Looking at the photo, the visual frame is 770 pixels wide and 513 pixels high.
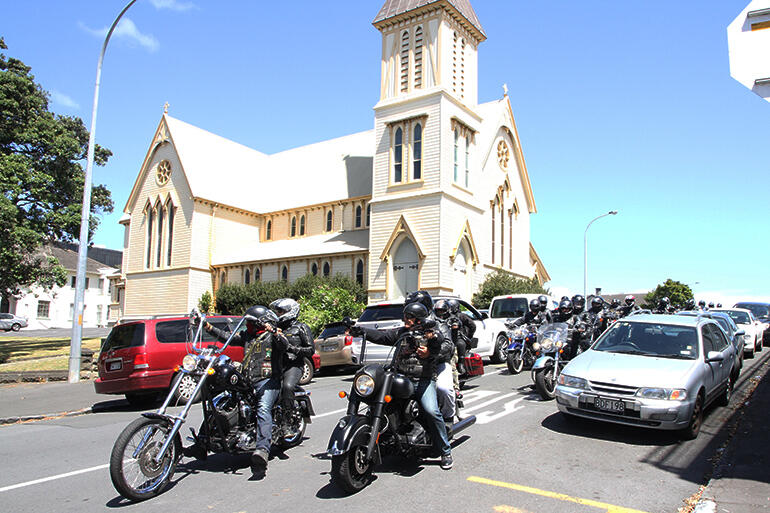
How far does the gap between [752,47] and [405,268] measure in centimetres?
2488

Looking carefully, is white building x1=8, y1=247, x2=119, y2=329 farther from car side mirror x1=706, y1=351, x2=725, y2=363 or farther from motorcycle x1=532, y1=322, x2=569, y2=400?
car side mirror x1=706, y1=351, x2=725, y2=363

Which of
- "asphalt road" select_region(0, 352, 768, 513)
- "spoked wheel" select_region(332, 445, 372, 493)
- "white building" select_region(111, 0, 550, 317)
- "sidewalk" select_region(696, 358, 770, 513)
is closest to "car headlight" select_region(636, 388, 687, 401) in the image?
"asphalt road" select_region(0, 352, 768, 513)

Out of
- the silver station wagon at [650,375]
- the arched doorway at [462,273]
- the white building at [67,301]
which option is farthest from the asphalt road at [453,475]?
the white building at [67,301]

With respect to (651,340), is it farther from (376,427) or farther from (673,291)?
(673,291)

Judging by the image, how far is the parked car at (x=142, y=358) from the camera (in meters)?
11.1

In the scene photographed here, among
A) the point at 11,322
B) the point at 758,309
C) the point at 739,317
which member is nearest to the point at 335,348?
the point at 739,317

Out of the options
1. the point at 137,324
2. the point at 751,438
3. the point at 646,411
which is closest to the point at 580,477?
the point at 646,411

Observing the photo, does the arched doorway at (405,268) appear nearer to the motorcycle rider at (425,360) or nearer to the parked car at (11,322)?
the motorcycle rider at (425,360)

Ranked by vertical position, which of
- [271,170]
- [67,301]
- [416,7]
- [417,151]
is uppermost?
[416,7]

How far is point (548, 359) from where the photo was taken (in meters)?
10.2

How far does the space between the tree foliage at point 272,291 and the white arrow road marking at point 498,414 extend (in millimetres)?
18354

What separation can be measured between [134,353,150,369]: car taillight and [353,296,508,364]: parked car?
4.34m

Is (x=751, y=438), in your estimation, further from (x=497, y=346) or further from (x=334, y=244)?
(x=334, y=244)

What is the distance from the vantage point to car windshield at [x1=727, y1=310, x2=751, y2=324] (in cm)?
1942
